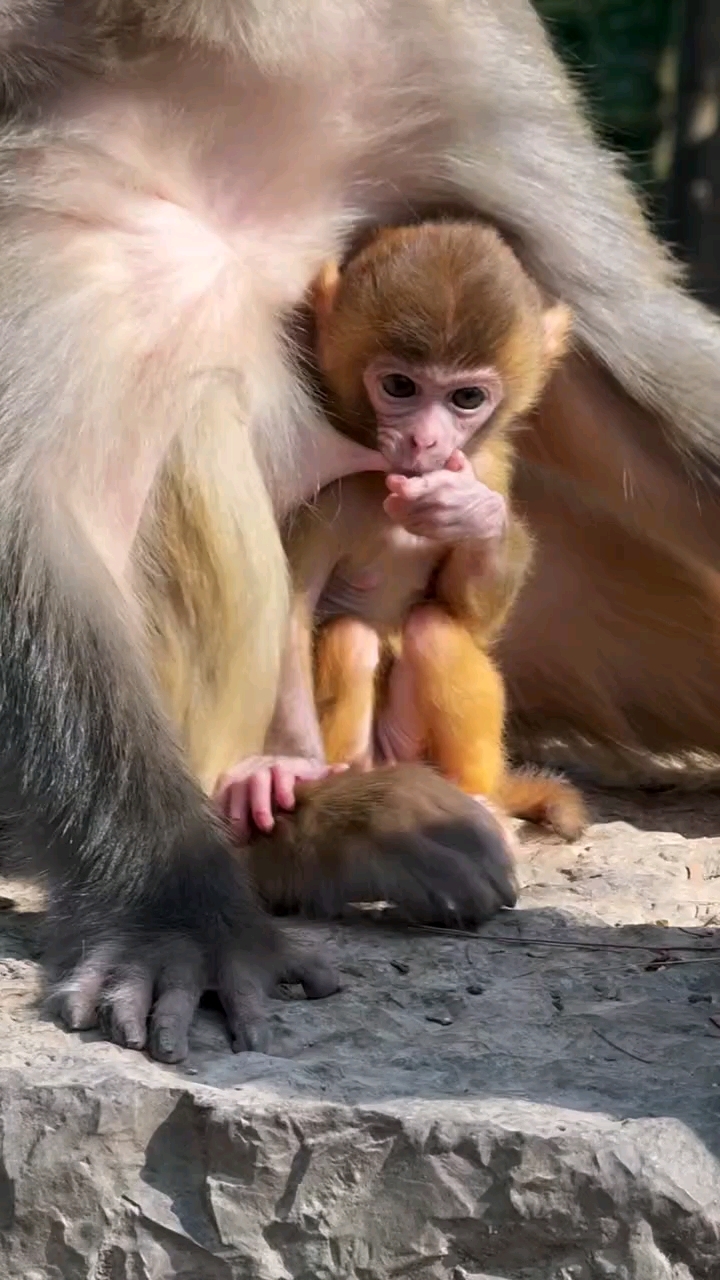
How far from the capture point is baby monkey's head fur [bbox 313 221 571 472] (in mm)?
3875

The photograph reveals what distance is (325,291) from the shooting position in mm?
3961

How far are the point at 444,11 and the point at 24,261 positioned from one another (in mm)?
1006

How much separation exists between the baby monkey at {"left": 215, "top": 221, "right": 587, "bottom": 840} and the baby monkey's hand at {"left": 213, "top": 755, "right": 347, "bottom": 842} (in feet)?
0.05

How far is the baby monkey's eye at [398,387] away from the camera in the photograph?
3.96 metres

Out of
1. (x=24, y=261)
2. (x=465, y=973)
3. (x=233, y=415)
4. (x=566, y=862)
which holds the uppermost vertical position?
(x=24, y=261)

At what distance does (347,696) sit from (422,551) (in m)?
0.32

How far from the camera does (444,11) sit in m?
3.96

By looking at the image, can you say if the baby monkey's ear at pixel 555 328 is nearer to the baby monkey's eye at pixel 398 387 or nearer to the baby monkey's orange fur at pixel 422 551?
the baby monkey's orange fur at pixel 422 551

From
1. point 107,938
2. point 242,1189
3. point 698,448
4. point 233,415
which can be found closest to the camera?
point 242,1189

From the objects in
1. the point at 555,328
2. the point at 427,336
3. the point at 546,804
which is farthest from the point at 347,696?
the point at 555,328

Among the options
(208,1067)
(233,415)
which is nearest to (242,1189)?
(208,1067)

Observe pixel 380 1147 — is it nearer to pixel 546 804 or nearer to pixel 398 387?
pixel 546 804

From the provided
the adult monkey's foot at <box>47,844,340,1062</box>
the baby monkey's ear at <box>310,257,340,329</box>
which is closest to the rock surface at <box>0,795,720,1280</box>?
the adult monkey's foot at <box>47,844,340,1062</box>

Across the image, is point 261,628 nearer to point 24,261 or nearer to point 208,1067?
point 24,261
